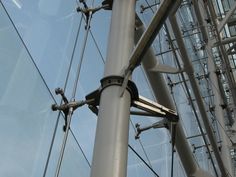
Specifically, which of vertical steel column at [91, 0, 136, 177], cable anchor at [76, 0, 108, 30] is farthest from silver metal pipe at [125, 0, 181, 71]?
cable anchor at [76, 0, 108, 30]

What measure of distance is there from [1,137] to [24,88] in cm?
65

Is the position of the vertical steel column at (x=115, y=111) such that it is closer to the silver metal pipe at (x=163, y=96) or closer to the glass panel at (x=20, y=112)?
the glass panel at (x=20, y=112)

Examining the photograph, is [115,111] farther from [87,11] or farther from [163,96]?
[163,96]

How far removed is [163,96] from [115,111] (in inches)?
114

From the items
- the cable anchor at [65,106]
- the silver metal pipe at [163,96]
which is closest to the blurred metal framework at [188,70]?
the silver metal pipe at [163,96]

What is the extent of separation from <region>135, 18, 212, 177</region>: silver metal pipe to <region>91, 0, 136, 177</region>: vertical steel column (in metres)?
1.05

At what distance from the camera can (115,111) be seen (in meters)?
3.94

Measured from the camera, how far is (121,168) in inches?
141

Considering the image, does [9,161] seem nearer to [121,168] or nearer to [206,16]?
[121,168]

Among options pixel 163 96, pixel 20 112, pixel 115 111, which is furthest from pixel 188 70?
pixel 20 112

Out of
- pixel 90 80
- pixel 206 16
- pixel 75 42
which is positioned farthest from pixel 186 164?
pixel 206 16

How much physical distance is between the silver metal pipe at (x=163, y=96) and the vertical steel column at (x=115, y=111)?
105 cm

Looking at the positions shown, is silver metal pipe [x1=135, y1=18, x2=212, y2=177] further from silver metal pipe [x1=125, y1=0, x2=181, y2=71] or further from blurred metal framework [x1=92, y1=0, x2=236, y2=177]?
silver metal pipe [x1=125, y1=0, x2=181, y2=71]

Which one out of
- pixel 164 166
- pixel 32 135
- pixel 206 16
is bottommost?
pixel 32 135
